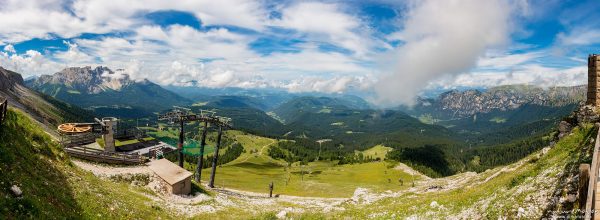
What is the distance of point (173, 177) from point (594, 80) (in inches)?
2103

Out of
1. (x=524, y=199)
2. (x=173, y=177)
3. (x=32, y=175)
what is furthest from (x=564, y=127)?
(x=32, y=175)

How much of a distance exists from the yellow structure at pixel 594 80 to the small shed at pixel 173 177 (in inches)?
2047

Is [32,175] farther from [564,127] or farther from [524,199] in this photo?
[564,127]

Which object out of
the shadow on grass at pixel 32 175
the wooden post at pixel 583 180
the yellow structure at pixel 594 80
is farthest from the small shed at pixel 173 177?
the yellow structure at pixel 594 80

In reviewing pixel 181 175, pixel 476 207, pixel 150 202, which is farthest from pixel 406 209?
pixel 181 175

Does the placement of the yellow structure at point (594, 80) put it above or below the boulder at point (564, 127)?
above

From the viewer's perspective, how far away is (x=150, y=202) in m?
39.7

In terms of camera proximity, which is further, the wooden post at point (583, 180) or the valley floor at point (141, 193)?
the valley floor at point (141, 193)

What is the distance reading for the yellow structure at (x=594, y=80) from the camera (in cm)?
3572

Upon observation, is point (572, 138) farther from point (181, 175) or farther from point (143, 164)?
point (143, 164)

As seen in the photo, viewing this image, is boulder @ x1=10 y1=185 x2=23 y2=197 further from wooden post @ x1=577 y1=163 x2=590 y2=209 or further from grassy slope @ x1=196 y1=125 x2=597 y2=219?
wooden post @ x1=577 y1=163 x2=590 y2=209

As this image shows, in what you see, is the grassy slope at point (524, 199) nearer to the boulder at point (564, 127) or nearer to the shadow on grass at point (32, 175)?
the boulder at point (564, 127)

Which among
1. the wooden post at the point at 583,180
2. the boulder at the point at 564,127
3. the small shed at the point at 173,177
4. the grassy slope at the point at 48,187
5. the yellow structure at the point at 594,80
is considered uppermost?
the yellow structure at the point at 594,80

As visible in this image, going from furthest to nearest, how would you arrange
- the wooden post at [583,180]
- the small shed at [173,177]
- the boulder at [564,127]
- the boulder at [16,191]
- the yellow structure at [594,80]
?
the small shed at [173,177] < the boulder at [564,127] < the yellow structure at [594,80] < the boulder at [16,191] < the wooden post at [583,180]
